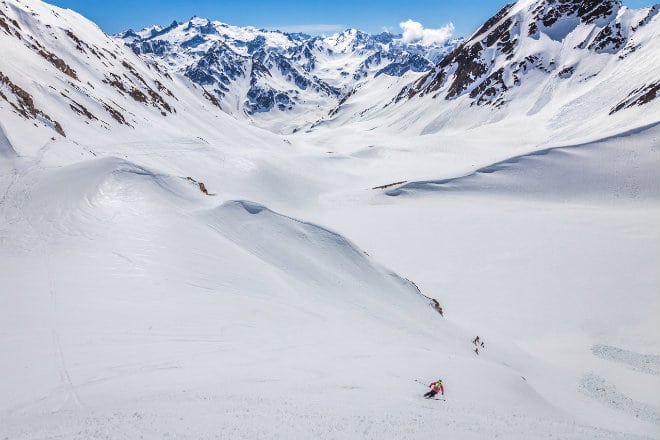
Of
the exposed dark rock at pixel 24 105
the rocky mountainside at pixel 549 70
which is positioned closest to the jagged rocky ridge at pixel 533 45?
the rocky mountainside at pixel 549 70

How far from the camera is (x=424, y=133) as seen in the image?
112 meters

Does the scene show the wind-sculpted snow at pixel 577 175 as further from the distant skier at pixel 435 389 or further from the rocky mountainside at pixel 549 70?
the distant skier at pixel 435 389

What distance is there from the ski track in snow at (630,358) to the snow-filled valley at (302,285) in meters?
0.09

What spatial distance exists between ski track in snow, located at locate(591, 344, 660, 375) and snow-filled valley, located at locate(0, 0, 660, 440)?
0.09 meters

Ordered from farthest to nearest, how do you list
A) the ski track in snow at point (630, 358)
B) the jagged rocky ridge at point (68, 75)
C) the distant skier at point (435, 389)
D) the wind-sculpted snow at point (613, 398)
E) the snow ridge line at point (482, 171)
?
the snow ridge line at point (482, 171), the jagged rocky ridge at point (68, 75), the ski track in snow at point (630, 358), the wind-sculpted snow at point (613, 398), the distant skier at point (435, 389)

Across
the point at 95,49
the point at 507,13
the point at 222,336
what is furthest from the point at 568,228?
the point at 507,13

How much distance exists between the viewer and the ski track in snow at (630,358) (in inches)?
793

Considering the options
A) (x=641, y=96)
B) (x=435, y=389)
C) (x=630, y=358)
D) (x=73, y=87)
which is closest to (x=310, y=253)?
(x=435, y=389)

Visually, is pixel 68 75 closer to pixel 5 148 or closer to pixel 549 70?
pixel 5 148

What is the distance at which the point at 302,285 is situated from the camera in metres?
18.3

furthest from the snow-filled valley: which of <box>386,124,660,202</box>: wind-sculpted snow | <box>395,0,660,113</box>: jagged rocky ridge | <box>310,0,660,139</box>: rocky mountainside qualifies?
<box>395,0,660,113</box>: jagged rocky ridge

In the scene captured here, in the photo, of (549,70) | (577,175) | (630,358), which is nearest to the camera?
(630,358)

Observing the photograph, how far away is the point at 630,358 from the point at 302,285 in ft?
59.3

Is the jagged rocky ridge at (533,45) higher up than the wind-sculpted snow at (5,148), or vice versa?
the jagged rocky ridge at (533,45)
